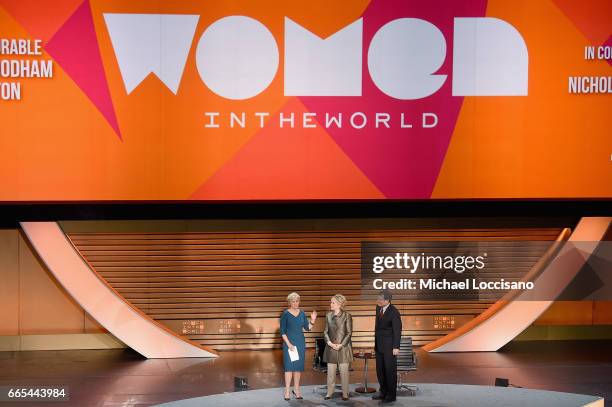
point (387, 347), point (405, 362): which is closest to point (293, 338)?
point (387, 347)

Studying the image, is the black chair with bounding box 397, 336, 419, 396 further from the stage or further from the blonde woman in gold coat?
the blonde woman in gold coat

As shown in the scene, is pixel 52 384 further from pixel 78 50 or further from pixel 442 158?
pixel 442 158

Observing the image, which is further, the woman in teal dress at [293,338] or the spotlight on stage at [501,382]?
the spotlight on stage at [501,382]

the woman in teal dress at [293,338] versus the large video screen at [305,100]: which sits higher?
the large video screen at [305,100]

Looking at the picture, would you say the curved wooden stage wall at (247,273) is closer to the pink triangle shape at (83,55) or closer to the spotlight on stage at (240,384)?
the pink triangle shape at (83,55)

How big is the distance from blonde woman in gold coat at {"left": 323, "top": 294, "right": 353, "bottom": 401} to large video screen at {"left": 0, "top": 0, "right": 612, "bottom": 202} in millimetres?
2440

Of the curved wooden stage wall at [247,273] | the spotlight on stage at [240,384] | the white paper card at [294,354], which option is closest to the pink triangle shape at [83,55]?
the curved wooden stage wall at [247,273]

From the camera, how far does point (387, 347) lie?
9.84 metres

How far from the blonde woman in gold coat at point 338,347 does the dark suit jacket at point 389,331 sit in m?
0.38

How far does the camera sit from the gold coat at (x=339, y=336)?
9.84 metres

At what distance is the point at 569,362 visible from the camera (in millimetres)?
12453

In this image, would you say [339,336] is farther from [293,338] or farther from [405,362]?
[405,362]

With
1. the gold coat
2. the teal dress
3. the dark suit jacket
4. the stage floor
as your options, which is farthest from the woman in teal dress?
the stage floor

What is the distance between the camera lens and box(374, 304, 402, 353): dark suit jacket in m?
9.81
